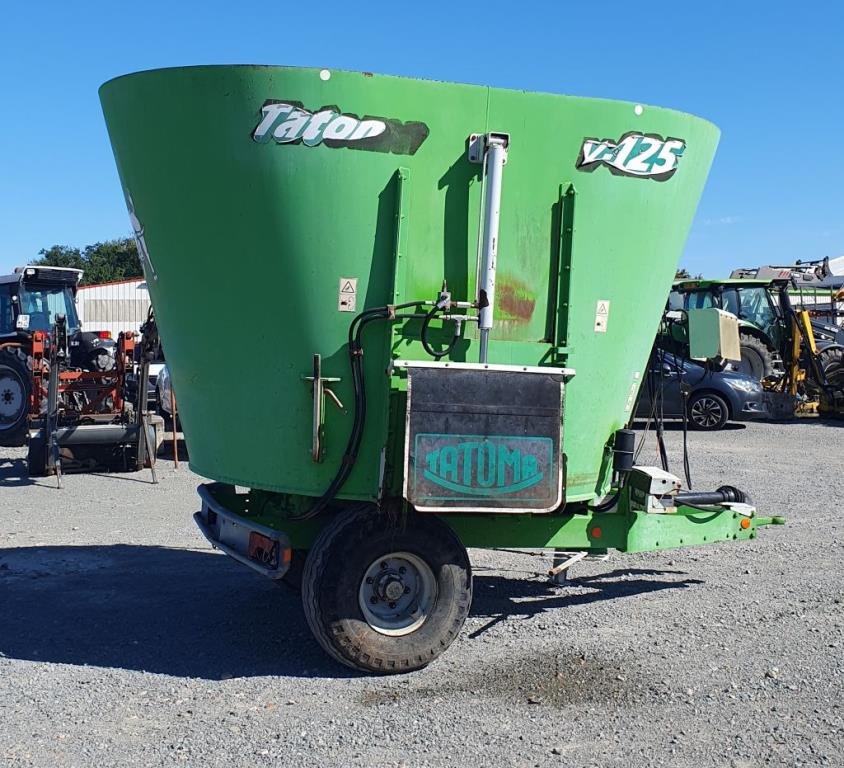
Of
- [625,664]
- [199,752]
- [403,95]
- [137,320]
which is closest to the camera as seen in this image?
[199,752]

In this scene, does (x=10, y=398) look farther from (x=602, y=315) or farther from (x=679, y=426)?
(x=602, y=315)

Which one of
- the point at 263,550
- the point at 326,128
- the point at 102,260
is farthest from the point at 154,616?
the point at 102,260

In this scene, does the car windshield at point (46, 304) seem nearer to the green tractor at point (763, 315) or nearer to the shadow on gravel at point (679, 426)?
the shadow on gravel at point (679, 426)

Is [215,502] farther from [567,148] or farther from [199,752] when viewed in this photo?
[567,148]

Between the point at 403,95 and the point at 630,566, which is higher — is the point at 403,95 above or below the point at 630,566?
above

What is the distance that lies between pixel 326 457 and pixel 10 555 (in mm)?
3804

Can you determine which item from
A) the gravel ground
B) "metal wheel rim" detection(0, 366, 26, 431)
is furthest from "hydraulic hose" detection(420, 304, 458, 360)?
"metal wheel rim" detection(0, 366, 26, 431)

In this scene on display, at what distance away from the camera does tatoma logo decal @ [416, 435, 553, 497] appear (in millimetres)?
4605

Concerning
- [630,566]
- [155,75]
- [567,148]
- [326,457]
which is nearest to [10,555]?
[326,457]

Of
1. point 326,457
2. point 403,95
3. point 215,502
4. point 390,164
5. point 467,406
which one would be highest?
point 403,95

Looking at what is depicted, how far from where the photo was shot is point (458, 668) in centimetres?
499

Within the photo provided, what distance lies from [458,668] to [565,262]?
7.26ft

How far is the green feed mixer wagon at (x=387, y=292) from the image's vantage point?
4.65 metres

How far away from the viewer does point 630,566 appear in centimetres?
717
